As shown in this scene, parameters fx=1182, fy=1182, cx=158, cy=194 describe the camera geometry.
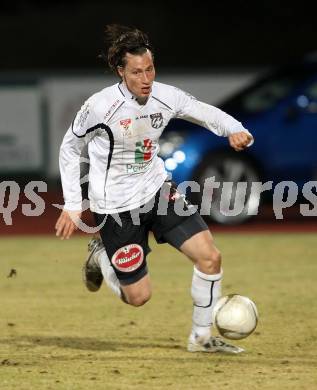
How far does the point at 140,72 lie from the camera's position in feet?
25.2

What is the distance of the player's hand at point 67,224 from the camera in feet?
25.1

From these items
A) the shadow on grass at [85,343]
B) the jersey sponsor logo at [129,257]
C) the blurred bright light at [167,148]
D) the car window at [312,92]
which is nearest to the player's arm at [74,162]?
the jersey sponsor logo at [129,257]

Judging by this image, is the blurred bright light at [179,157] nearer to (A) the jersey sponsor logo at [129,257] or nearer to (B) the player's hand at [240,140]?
(A) the jersey sponsor logo at [129,257]

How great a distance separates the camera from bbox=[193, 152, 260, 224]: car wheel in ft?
51.6

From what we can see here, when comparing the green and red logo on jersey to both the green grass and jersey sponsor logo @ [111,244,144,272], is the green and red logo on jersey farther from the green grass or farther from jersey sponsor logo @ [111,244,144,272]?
the green grass

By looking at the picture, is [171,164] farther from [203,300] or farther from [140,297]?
[203,300]

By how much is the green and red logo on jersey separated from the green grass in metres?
1.31

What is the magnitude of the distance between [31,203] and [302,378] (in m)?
14.3

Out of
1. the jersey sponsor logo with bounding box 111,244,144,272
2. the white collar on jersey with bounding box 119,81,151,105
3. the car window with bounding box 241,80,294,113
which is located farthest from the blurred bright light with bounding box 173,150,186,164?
the white collar on jersey with bounding box 119,81,151,105

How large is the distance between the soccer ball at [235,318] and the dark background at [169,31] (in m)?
20.8

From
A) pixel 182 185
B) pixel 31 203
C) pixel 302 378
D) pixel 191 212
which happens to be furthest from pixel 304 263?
pixel 31 203

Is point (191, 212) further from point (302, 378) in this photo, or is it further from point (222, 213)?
point (222, 213)

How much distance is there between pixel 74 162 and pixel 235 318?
148 centimetres

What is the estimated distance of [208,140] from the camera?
15.8 meters
